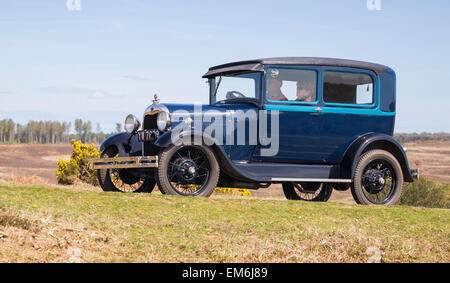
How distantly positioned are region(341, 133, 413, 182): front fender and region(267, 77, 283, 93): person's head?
178 cm

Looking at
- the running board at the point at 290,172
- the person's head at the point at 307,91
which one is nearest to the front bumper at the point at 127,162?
the running board at the point at 290,172

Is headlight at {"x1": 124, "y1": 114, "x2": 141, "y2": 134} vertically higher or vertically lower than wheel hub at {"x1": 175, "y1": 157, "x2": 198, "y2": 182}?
higher

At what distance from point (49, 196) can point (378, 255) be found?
4209 mm

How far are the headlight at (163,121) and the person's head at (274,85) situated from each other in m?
1.83

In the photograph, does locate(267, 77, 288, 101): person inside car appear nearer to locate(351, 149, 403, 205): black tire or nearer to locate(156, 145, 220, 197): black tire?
Answer: locate(156, 145, 220, 197): black tire

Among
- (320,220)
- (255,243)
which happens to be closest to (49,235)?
(255,243)

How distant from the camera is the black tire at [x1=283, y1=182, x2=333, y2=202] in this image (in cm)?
1127

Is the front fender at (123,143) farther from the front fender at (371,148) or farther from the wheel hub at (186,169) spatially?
the front fender at (371,148)

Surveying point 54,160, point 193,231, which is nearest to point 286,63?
point 193,231

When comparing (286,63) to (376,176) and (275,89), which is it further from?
(376,176)

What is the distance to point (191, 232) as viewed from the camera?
6.28 meters

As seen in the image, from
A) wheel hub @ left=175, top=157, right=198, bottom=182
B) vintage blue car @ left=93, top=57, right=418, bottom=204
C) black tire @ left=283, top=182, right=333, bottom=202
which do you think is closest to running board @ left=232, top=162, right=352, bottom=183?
vintage blue car @ left=93, top=57, right=418, bottom=204

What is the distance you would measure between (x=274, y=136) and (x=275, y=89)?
808 millimetres
